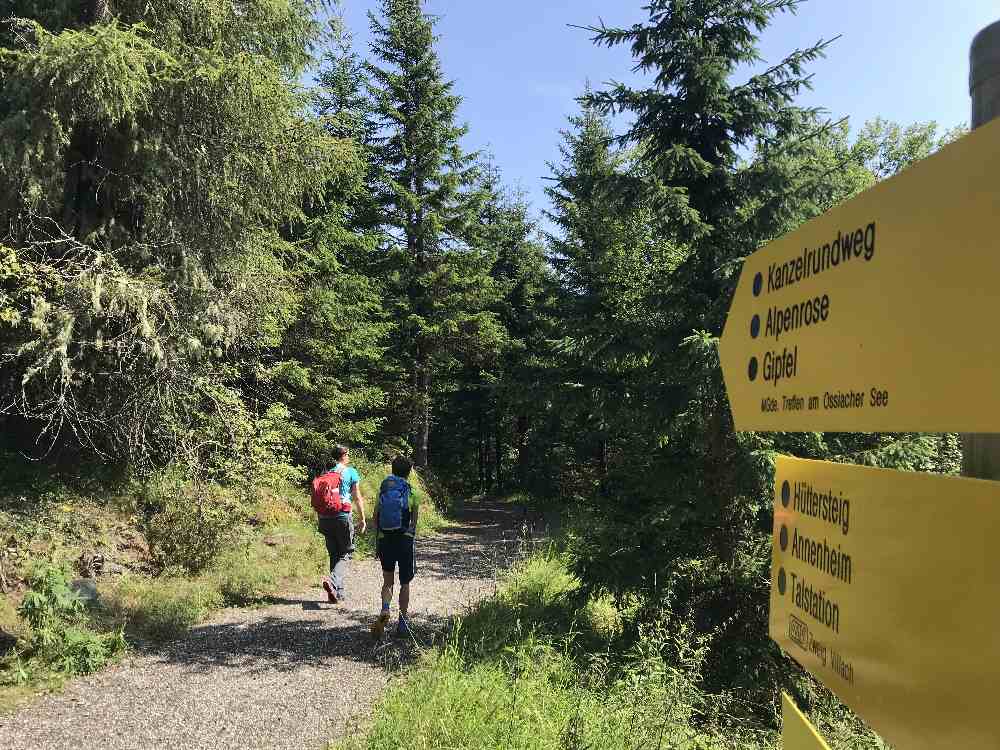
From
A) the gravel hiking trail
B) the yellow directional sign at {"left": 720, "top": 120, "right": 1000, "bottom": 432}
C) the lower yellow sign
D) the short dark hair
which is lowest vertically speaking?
the gravel hiking trail

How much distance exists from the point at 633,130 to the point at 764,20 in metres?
1.70

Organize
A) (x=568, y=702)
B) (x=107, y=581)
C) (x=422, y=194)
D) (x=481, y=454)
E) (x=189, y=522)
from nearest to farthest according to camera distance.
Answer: (x=568, y=702) < (x=107, y=581) < (x=189, y=522) < (x=422, y=194) < (x=481, y=454)

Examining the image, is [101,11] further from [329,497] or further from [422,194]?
[422,194]

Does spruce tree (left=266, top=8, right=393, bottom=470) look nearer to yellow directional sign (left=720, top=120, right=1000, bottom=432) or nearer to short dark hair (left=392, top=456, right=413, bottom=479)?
short dark hair (left=392, top=456, right=413, bottom=479)

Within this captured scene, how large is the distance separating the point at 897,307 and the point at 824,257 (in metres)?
0.34

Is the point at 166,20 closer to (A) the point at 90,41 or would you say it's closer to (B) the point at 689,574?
(A) the point at 90,41

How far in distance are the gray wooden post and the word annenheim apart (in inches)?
10.4

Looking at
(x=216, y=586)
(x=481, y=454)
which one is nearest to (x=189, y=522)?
(x=216, y=586)

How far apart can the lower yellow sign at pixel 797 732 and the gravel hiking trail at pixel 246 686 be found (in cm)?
384

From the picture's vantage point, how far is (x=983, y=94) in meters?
1.16

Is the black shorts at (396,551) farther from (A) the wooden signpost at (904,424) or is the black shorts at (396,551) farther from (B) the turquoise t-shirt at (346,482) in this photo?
(A) the wooden signpost at (904,424)

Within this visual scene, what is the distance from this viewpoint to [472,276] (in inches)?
802

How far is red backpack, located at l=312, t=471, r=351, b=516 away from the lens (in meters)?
8.10

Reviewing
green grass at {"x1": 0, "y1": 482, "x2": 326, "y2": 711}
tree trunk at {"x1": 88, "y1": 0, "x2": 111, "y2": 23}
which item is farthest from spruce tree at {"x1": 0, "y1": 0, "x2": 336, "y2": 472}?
green grass at {"x1": 0, "y1": 482, "x2": 326, "y2": 711}
